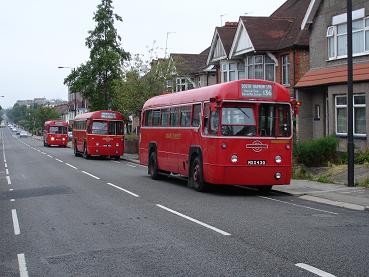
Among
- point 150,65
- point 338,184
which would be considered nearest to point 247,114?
point 338,184

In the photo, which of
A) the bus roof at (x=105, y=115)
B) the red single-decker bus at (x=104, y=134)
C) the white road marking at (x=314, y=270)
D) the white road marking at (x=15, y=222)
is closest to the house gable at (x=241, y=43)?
the bus roof at (x=105, y=115)

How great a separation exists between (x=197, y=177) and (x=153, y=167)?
5.14 meters

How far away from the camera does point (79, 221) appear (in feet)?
37.6

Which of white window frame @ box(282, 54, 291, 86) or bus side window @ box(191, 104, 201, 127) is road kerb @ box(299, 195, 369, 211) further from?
white window frame @ box(282, 54, 291, 86)

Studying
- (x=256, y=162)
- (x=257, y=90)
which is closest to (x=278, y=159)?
(x=256, y=162)

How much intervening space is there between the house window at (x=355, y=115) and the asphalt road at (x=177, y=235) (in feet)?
32.1

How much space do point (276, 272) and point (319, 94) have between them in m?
23.1

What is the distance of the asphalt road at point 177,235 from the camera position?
744cm

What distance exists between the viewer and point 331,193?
1595 cm

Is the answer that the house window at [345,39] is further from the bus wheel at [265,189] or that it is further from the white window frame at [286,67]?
the bus wheel at [265,189]

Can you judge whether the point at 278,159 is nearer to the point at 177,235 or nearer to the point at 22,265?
the point at 177,235

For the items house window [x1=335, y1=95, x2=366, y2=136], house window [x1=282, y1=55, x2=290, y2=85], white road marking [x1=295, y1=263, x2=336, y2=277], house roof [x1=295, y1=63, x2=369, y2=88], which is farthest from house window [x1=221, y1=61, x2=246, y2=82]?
white road marking [x1=295, y1=263, x2=336, y2=277]

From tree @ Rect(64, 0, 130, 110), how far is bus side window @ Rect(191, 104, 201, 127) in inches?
1411

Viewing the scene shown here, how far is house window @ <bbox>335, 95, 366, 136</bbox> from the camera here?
24.4 m
